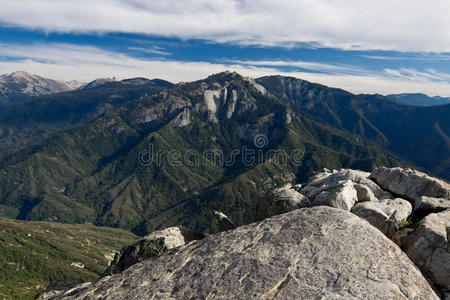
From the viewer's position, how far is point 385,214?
78.0 ft

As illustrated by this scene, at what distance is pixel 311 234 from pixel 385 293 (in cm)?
506

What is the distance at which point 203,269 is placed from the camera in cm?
1767

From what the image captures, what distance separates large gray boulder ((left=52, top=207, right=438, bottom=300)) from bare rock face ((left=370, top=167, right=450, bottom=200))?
17495 millimetres

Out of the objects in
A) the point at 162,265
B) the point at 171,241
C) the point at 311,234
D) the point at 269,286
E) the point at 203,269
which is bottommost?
the point at 171,241

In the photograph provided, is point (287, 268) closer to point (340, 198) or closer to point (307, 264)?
point (307, 264)

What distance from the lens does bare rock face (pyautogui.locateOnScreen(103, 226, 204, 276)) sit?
84.1ft

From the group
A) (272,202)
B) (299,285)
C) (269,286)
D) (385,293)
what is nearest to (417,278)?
(385,293)

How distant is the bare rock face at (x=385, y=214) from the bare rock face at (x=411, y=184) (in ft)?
20.3

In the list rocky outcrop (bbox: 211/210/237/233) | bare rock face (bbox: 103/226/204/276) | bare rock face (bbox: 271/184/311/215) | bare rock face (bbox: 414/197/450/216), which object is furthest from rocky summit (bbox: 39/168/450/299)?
rocky outcrop (bbox: 211/210/237/233)

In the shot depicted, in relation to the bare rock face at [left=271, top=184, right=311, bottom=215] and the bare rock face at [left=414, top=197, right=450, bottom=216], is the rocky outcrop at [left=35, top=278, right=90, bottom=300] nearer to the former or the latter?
the bare rock face at [left=271, top=184, right=311, bottom=215]

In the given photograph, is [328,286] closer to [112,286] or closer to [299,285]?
[299,285]

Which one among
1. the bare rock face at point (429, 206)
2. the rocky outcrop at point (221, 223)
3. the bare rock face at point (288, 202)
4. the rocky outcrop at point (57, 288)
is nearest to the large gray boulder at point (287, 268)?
the bare rock face at point (288, 202)

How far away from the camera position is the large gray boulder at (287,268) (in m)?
14.9

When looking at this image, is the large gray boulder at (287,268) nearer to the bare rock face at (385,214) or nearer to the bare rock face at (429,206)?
the bare rock face at (385,214)
